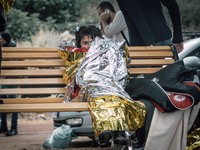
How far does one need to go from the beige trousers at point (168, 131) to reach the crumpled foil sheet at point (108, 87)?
5.2 inches

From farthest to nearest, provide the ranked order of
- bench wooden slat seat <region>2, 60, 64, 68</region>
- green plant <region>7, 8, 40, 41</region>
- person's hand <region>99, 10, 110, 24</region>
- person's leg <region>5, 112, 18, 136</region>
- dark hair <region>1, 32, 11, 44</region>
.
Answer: green plant <region>7, 8, 40, 41</region>, dark hair <region>1, 32, 11, 44</region>, person's leg <region>5, 112, 18, 136</region>, person's hand <region>99, 10, 110, 24</region>, bench wooden slat seat <region>2, 60, 64, 68</region>

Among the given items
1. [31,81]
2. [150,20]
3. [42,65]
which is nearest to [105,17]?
[150,20]

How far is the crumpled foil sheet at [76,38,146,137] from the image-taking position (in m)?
4.64

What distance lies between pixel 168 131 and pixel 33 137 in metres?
5.77

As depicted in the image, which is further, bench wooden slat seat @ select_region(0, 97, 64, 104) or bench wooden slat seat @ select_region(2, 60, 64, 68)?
bench wooden slat seat @ select_region(2, 60, 64, 68)

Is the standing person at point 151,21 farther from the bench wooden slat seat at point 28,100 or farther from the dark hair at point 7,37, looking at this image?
the dark hair at point 7,37

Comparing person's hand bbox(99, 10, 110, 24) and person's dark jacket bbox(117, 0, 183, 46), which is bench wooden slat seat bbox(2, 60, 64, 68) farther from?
person's hand bbox(99, 10, 110, 24)

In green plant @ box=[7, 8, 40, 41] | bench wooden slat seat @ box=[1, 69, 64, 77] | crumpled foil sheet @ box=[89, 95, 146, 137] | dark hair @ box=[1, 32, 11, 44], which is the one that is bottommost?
crumpled foil sheet @ box=[89, 95, 146, 137]

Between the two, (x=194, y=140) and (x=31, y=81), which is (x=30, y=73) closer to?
(x=31, y=81)

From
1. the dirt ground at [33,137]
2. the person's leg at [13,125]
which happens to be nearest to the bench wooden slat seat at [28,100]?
the dirt ground at [33,137]

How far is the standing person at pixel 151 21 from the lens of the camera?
632cm

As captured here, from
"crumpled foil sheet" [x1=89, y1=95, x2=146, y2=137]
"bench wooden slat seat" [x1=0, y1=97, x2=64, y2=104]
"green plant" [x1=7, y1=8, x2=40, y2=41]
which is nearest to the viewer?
"crumpled foil sheet" [x1=89, y1=95, x2=146, y2=137]

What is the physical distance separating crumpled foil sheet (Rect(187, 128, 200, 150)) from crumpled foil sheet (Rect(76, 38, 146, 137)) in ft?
2.88

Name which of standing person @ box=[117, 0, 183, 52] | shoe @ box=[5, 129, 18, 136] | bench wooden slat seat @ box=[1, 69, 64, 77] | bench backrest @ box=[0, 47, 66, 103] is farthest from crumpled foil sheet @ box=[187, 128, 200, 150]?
shoe @ box=[5, 129, 18, 136]
